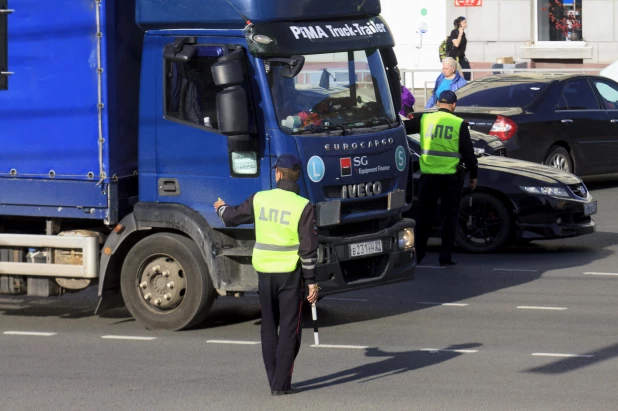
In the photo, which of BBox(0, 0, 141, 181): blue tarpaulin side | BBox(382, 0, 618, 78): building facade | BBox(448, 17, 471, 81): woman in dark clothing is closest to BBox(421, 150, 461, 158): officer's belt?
BBox(0, 0, 141, 181): blue tarpaulin side

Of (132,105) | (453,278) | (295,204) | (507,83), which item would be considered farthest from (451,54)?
(295,204)

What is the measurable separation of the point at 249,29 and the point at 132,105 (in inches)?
47.8

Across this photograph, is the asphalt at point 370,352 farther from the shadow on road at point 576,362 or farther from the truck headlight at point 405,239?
the truck headlight at point 405,239

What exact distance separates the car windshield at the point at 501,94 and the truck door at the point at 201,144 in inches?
349

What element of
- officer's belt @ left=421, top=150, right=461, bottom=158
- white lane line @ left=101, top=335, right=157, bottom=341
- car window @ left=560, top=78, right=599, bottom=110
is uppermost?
car window @ left=560, top=78, right=599, bottom=110

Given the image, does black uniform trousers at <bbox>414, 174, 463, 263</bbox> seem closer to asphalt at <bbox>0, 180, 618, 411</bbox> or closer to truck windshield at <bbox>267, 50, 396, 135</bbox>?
asphalt at <bbox>0, 180, 618, 411</bbox>

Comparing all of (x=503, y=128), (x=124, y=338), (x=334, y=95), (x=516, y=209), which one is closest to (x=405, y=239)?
(x=334, y=95)

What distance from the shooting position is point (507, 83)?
61.1 ft

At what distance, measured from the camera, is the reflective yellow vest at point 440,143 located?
1312 cm

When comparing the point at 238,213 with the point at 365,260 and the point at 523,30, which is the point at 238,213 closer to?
the point at 365,260

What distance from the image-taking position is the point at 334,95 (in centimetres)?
1028

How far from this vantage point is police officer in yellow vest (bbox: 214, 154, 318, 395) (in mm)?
8016

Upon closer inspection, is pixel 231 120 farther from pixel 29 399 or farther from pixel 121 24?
pixel 29 399

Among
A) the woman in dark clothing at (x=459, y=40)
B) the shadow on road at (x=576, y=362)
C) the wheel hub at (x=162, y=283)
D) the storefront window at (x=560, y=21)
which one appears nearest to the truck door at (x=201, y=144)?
the wheel hub at (x=162, y=283)
